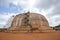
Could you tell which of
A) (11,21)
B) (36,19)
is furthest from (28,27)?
(11,21)

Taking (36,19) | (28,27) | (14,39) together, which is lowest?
(14,39)

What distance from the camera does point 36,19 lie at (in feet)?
98.4

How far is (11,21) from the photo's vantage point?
33.2 meters

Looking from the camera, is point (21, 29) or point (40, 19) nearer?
point (21, 29)

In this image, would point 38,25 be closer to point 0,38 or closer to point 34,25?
point 34,25

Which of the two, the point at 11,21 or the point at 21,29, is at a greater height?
the point at 11,21

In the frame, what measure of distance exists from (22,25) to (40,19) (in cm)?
480

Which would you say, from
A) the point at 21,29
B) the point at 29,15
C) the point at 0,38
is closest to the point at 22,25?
the point at 21,29

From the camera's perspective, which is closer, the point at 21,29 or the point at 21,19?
the point at 21,29

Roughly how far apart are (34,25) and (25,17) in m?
2.88

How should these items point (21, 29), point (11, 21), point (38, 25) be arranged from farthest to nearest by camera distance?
point (11, 21) < point (38, 25) < point (21, 29)

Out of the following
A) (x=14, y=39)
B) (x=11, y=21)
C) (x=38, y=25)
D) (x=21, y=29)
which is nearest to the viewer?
(x=14, y=39)

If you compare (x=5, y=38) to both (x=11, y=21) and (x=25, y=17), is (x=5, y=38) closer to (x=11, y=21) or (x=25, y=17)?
(x=25, y=17)

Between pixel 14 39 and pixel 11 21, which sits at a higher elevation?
pixel 11 21
